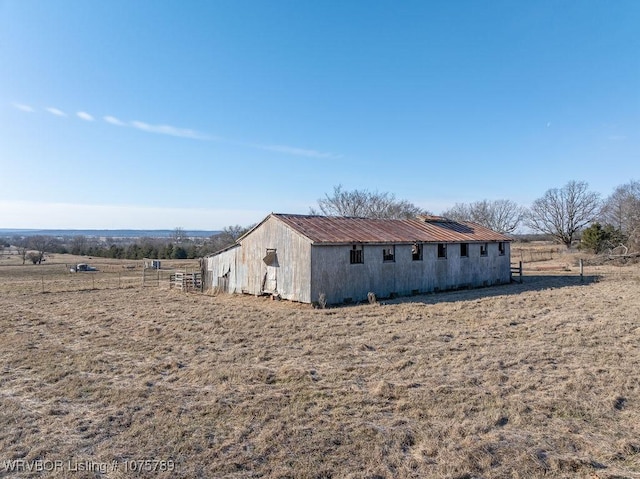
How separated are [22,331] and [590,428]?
14.6 meters

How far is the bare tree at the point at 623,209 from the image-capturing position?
52.0 metres

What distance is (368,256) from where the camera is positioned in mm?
19375

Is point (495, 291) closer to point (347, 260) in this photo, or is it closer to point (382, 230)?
point (382, 230)

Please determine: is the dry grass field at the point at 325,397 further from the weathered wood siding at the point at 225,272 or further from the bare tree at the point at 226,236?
the bare tree at the point at 226,236

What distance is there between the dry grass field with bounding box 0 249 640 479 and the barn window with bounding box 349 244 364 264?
190 inches

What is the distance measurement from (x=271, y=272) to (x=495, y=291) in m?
11.8

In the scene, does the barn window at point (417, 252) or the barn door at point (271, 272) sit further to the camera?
the barn window at point (417, 252)

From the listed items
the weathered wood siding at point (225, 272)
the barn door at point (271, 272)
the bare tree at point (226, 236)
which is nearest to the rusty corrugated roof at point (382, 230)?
the barn door at point (271, 272)

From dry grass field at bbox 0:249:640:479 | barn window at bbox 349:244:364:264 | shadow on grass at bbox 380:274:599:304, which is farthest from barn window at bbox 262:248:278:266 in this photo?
dry grass field at bbox 0:249:640:479

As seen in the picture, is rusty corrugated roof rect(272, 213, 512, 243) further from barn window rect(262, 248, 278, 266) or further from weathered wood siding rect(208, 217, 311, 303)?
barn window rect(262, 248, 278, 266)

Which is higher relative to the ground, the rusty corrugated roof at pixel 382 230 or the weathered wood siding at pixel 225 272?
the rusty corrugated roof at pixel 382 230

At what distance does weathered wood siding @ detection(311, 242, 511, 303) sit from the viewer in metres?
18.0

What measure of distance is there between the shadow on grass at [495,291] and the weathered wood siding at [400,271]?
23.2 inches

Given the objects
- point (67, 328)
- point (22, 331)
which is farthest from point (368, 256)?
point (22, 331)
